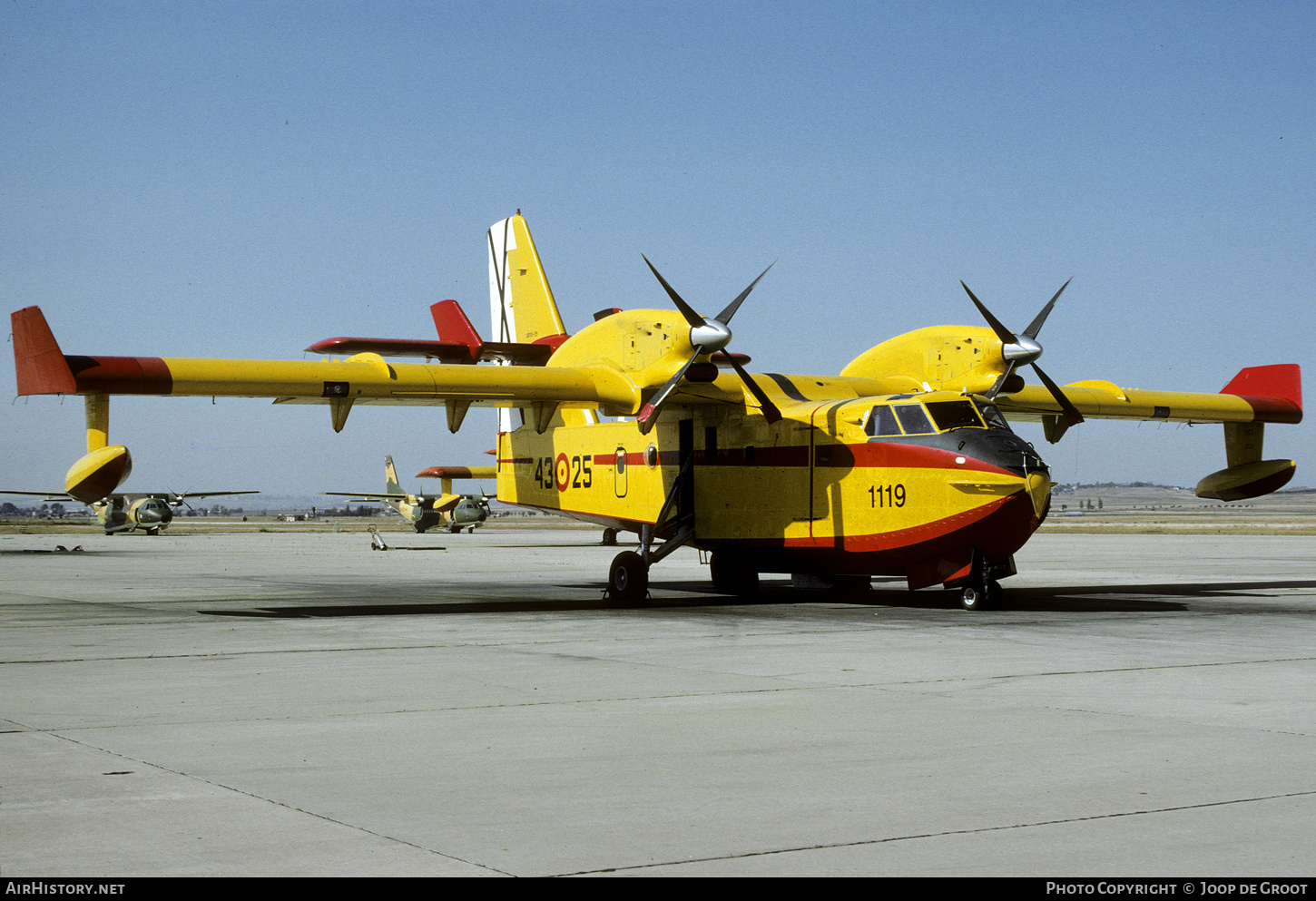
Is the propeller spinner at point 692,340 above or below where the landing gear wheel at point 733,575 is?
above

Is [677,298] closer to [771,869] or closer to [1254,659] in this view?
[1254,659]

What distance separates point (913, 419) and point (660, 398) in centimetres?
392

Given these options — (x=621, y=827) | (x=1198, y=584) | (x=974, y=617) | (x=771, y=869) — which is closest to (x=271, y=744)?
(x=621, y=827)

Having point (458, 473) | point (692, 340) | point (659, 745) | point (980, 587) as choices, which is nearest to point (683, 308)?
point (692, 340)

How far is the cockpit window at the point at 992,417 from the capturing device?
1852 centimetres

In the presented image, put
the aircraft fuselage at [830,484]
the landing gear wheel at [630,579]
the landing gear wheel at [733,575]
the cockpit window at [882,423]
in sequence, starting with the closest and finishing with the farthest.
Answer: the aircraft fuselage at [830,484] → the cockpit window at [882,423] → the landing gear wheel at [630,579] → the landing gear wheel at [733,575]

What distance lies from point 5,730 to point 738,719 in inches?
186

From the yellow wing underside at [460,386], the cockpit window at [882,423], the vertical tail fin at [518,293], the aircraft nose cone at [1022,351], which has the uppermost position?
the vertical tail fin at [518,293]

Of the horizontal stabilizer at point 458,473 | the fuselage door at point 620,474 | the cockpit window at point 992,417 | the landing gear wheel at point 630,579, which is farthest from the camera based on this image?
the horizontal stabilizer at point 458,473

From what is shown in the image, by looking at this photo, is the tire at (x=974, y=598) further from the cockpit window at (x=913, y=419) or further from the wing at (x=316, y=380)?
the wing at (x=316, y=380)

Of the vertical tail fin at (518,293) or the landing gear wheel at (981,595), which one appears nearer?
the landing gear wheel at (981,595)

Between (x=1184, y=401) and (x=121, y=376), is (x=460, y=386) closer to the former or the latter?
(x=121, y=376)

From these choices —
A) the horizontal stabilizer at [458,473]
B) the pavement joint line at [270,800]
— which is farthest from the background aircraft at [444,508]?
the pavement joint line at [270,800]

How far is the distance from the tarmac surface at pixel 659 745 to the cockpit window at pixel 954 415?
116 inches
